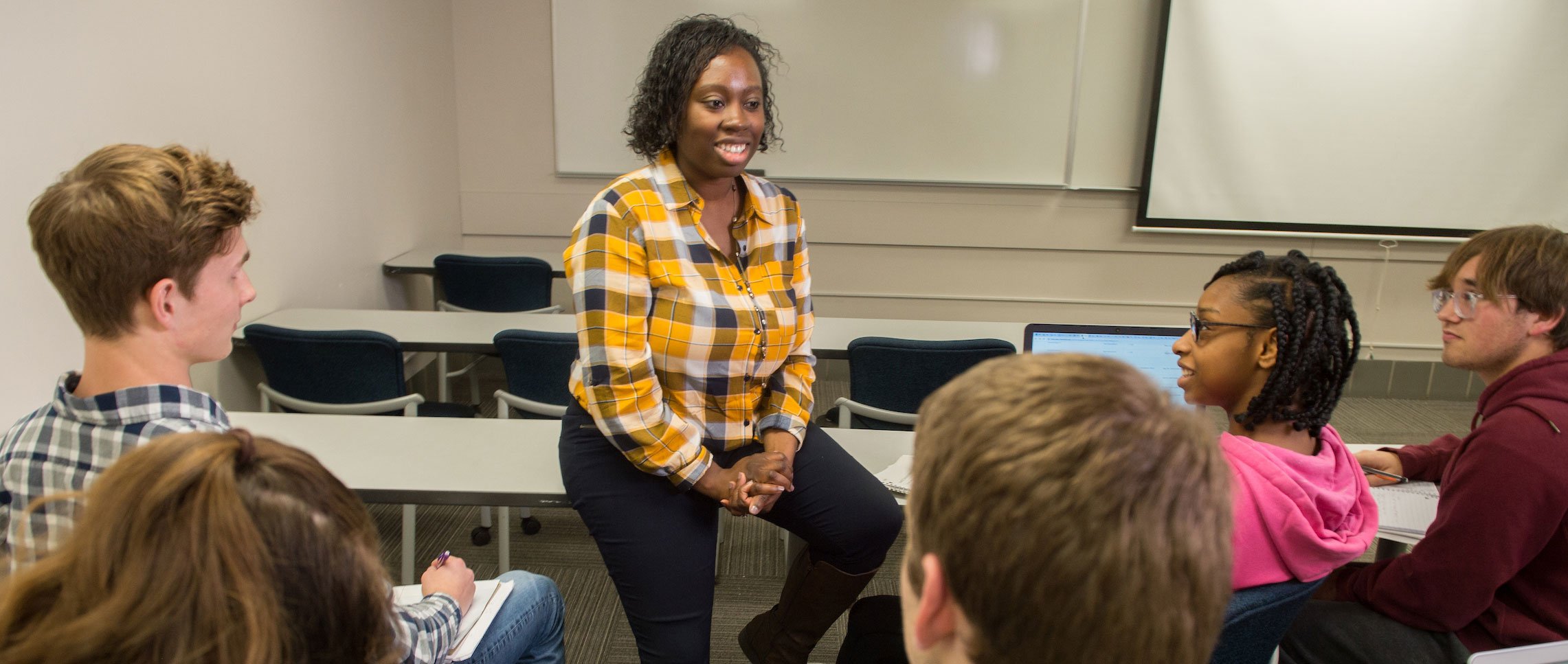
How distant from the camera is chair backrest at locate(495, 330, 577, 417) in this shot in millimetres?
2395

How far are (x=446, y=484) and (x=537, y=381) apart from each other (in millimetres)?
878

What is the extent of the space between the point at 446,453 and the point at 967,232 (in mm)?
3573

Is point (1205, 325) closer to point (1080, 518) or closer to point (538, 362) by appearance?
point (1080, 518)

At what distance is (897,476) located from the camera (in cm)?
172

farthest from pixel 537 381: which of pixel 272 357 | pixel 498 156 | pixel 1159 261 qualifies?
pixel 1159 261

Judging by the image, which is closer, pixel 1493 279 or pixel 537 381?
pixel 1493 279

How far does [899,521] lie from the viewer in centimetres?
159

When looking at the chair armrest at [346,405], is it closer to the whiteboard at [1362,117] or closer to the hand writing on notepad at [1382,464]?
the hand writing on notepad at [1382,464]

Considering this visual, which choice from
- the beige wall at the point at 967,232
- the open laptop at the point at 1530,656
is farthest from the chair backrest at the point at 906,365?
the beige wall at the point at 967,232

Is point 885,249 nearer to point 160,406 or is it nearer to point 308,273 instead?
point 308,273

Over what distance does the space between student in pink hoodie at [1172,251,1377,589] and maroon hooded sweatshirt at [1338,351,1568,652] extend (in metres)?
0.24

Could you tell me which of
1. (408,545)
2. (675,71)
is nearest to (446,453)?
(408,545)

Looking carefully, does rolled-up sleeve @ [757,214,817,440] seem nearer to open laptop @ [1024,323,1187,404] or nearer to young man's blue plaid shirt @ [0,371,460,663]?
open laptop @ [1024,323,1187,404]

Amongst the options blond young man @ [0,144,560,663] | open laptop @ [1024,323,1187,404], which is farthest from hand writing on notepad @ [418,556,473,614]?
open laptop @ [1024,323,1187,404]
